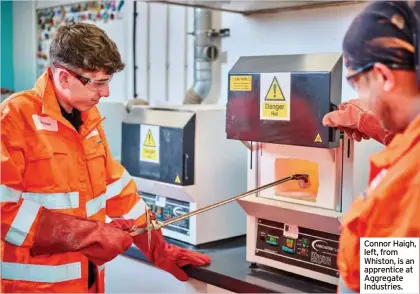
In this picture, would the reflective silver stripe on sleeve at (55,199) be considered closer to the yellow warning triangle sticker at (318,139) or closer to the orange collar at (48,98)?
the orange collar at (48,98)

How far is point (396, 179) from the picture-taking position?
75 cm

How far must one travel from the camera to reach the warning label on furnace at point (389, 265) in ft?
2.63

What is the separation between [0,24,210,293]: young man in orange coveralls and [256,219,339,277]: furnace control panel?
0.50 m

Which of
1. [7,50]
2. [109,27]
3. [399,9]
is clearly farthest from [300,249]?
[7,50]

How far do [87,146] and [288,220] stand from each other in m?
0.69

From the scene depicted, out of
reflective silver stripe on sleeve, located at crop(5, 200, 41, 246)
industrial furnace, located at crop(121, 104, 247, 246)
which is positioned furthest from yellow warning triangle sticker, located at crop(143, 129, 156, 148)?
reflective silver stripe on sleeve, located at crop(5, 200, 41, 246)

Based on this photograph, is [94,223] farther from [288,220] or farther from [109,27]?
[109,27]

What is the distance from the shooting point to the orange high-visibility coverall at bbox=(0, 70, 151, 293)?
147cm

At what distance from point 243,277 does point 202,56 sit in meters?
1.25

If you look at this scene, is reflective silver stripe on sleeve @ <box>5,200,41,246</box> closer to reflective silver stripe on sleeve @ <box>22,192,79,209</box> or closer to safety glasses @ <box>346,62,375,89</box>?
reflective silver stripe on sleeve @ <box>22,192,79,209</box>

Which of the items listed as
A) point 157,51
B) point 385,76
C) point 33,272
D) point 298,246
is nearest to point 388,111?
point 385,76

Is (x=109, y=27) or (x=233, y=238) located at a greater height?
(x=109, y=27)

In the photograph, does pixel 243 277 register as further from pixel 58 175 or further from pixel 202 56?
pixel 202 56

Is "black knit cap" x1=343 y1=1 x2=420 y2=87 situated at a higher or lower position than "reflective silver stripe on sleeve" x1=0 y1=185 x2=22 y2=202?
higher
